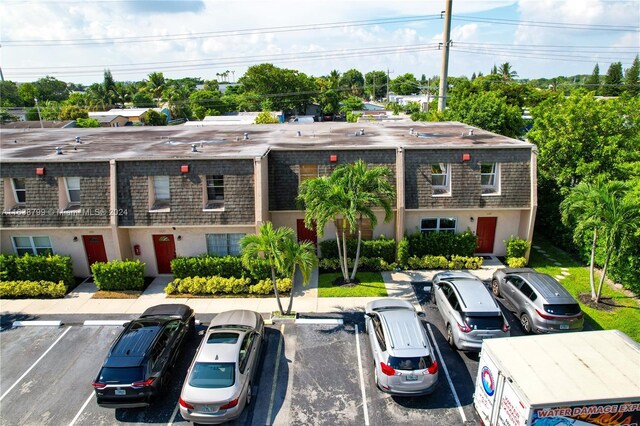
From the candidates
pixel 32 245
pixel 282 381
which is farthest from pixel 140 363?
pixel 32 245

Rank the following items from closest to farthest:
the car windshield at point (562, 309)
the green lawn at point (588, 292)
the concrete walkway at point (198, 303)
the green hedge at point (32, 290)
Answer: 1. the car windshield at point (562, 309)
2. the green lawn at point (588, 292)
3. the concrete walkway at point (198, 303)
4. the green hedge at point (32, 290)

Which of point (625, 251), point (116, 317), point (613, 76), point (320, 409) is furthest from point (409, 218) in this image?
point (613, 76)

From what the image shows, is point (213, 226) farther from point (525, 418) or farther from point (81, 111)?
point (81, 111)

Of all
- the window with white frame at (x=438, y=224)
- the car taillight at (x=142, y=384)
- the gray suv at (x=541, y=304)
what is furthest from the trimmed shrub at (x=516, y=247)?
the car taillight at (x=142, y=384)

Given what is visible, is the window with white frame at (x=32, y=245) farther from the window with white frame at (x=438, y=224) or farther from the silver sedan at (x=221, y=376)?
the window with white frame at (x=438, y=224)

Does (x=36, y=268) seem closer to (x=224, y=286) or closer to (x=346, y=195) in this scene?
(x=224, y=286)

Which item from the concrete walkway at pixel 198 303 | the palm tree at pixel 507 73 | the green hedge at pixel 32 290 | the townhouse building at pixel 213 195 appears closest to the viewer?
the concrete walkway at pixel 198 303
